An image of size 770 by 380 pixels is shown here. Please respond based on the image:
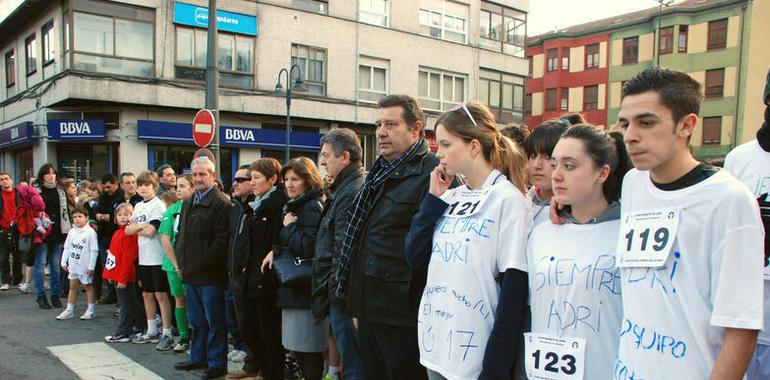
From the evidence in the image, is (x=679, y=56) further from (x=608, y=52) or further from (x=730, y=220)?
(x=730, y=220)

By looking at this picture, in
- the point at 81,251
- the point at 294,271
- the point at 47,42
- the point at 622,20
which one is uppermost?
the point at 622,20

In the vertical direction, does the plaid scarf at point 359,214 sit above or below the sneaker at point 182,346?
above

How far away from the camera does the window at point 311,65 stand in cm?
2020

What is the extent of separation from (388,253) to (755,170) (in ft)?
6.01

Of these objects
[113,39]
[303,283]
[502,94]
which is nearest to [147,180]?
[303,283]

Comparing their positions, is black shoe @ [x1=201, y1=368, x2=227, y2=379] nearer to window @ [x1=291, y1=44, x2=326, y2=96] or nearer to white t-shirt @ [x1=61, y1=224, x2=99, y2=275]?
white t-shirt @ [x1=61, y1=224, x2=99, y2=275]

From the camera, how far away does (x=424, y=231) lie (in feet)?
8.82

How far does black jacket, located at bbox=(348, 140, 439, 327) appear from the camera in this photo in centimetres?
299

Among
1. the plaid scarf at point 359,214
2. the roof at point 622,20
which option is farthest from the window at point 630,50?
the plaid scarf at point 359,214

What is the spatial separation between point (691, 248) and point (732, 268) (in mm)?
130

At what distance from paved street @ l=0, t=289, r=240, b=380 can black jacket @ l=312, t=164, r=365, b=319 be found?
6.85 ft

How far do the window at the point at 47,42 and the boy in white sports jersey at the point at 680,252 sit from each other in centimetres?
1987

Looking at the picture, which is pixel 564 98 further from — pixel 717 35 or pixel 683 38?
pixel 717 35

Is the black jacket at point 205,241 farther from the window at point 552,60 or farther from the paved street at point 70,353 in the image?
the window at point 552,60
